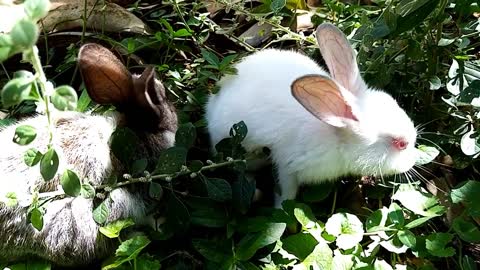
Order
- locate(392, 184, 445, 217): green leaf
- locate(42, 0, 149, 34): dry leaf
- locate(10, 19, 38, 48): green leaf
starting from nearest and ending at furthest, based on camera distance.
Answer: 1. locate(10, 19, 38, 48): green leaf
2. locate(392, 184, 445, 217): green leaf
3. locate(42, 0, 149, 34): dry leaf

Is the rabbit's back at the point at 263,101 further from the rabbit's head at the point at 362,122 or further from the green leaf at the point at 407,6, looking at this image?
the green leaf at the point at 407,6

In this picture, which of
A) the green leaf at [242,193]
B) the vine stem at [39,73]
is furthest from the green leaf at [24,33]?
the green leaf at [242,193]

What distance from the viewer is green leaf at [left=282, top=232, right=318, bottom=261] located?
8.48 ft

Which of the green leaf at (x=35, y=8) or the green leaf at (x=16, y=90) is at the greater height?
the green leaf at (x=35, y=8)

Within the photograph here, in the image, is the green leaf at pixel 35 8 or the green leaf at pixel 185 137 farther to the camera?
the green leaf at pixel 185 137

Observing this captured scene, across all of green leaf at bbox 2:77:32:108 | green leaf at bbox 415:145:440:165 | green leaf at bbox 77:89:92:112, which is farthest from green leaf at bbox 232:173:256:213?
green leaf at bbox 2:77:32:108

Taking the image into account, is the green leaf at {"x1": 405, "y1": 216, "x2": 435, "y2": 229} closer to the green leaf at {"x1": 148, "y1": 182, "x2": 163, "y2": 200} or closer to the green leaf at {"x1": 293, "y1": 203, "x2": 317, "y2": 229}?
the green leaf at {"x1": 293, "y1": 203, "x2": 317, "y2": 229}

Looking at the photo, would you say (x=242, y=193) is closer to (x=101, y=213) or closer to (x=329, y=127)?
(x=329, y=127)

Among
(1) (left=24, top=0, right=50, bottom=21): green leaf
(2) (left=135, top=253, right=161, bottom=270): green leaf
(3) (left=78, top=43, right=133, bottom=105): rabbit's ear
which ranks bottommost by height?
(2) (left=135, top=253, right=161, bottom=270): green leaf

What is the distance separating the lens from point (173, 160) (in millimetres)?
2752

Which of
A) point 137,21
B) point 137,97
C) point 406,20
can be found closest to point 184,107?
point 137,97

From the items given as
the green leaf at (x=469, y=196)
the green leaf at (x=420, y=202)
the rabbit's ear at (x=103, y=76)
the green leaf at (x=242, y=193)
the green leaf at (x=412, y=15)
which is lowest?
the green leaf at (x=242, y=193)

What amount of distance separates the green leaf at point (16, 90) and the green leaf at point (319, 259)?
1.23 m

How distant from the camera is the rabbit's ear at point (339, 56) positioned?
111 inches
